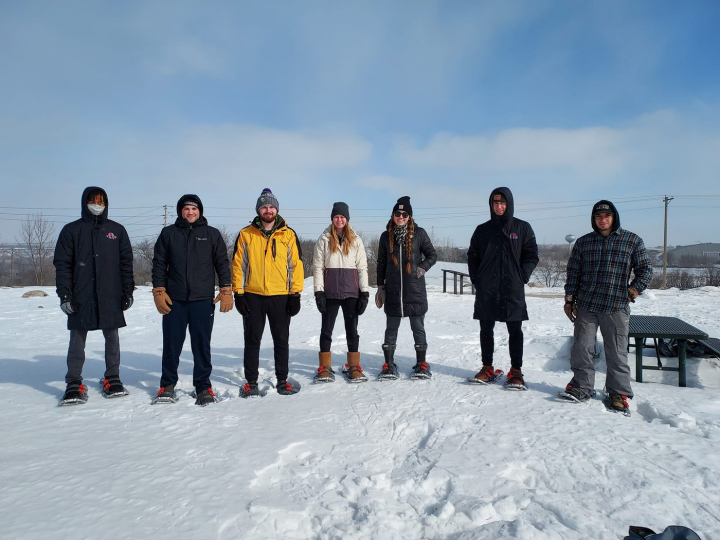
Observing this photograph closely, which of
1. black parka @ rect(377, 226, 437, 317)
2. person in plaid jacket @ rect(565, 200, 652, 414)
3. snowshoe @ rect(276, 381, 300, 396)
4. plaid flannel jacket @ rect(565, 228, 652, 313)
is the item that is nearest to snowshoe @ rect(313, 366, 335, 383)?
snowshoe @ rect(276, 381, 300, 396)

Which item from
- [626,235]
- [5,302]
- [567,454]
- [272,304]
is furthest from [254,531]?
[5,302]

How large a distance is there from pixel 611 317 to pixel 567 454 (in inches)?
59.8

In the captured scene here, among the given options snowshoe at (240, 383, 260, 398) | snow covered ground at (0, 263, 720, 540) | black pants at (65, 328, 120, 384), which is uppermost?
black pants at (65, 328, 120, 384)

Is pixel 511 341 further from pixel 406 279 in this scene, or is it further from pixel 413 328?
pixel 406 279

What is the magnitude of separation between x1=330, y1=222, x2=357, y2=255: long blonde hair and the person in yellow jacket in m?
0.51

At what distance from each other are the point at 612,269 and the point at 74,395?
486cm

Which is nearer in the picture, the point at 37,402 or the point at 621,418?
the point at 621,418

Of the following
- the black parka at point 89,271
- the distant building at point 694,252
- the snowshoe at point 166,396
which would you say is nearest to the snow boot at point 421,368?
the snowshoe at point 166,396

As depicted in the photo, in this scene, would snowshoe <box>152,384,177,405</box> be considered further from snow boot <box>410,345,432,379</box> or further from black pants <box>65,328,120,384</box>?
snow boot <box>410,345,432,379</box>

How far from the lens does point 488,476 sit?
8.00ft

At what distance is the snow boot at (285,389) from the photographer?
4039mm

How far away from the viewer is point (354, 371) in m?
4.47

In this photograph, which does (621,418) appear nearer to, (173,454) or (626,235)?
(626,235)

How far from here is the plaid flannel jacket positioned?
→ 12.0 ft
